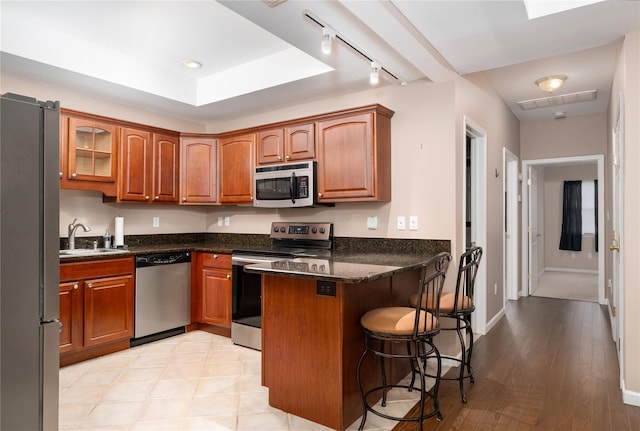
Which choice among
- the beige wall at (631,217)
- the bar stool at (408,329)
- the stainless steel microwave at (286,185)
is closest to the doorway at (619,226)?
the beige wall at (631,217)

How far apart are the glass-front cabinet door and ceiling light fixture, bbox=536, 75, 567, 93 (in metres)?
4.45

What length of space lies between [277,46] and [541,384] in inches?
132

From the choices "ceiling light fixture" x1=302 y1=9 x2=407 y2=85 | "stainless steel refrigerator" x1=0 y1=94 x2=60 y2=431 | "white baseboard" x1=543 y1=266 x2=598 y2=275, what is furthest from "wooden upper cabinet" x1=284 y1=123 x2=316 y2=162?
"white baseboard" x1=543 y1=266 x2=598 y2=275

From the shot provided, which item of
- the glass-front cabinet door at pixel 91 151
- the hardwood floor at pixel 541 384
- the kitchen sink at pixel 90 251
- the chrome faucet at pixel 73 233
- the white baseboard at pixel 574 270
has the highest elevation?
the glass-front cabinet door at pixel 91 151

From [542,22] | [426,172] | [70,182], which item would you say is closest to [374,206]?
[426,172]

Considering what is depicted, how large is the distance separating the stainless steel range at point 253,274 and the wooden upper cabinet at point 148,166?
45.0 inches

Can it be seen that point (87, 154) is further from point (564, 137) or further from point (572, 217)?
point (572, 217)

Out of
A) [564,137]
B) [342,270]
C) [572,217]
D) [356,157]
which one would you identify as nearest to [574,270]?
[572,217]

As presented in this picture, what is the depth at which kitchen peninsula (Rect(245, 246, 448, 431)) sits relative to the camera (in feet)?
7.04

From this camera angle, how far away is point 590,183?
857cm

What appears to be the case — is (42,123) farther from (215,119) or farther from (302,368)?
(215,119)

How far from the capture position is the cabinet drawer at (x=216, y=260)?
3855 mm

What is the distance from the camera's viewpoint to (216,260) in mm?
3936

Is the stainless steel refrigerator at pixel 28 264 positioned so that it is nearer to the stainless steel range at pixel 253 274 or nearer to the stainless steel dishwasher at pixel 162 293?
the stainless steel range at pixel 253 274
